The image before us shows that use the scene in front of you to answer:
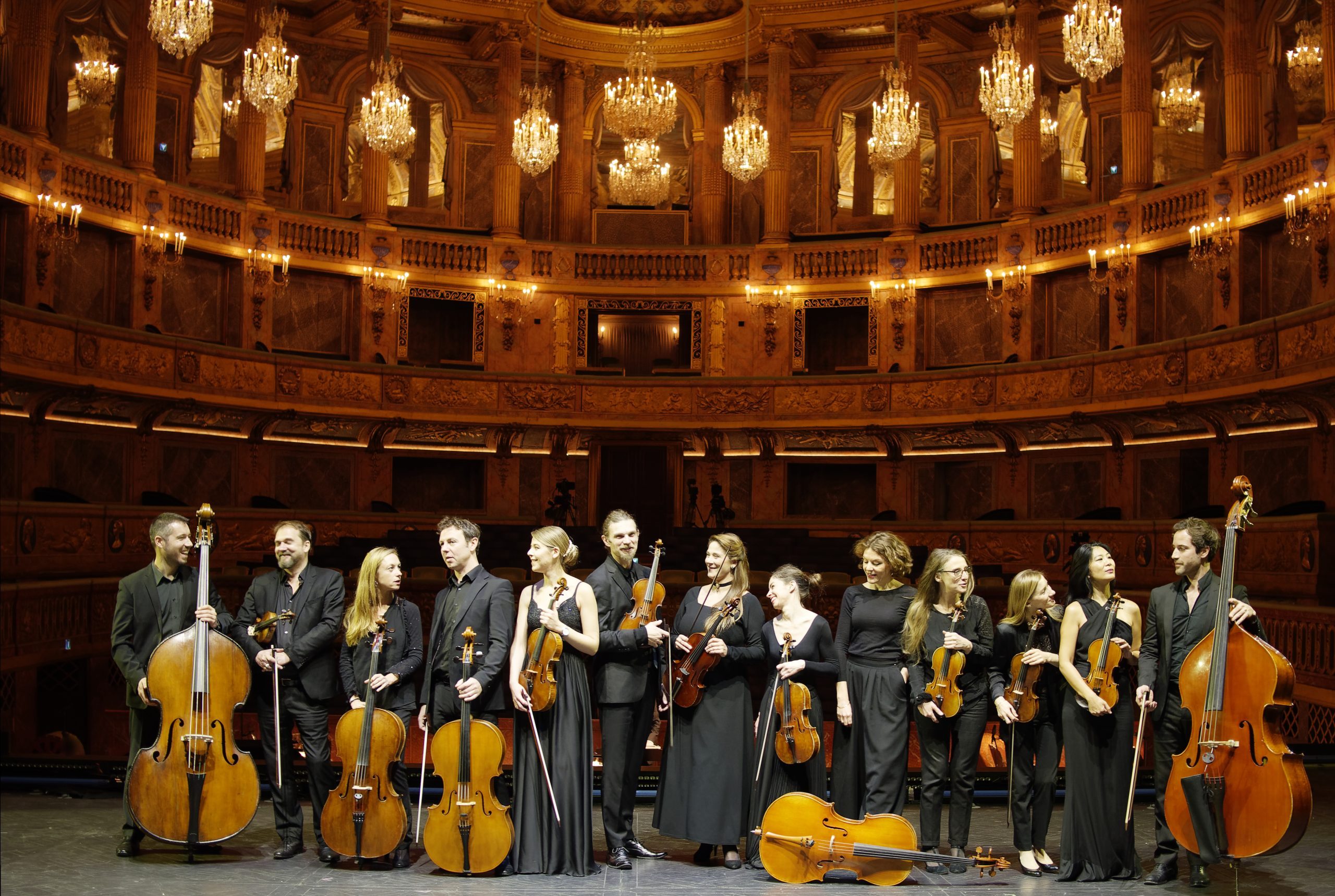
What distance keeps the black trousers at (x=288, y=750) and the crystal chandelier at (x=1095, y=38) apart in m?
10.2

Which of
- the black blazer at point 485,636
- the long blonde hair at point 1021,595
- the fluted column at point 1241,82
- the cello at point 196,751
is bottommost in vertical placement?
the cello at point 196,751

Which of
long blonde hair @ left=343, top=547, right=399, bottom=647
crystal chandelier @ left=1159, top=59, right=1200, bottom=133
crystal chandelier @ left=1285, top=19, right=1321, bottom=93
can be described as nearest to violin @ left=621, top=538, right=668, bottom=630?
long blonde hair @ left=343, top=547, right=399, bottom=647

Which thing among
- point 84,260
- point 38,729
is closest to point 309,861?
point 38,729

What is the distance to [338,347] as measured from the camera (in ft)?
69.8

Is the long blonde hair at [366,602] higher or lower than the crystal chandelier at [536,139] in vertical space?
lower

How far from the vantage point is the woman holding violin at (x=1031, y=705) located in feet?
18.8

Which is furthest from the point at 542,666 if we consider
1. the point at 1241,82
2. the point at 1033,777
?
the point at 1241,82

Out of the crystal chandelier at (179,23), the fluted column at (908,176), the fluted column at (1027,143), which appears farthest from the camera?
the fluted column at (908,176)

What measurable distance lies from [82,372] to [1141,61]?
52.6 feet

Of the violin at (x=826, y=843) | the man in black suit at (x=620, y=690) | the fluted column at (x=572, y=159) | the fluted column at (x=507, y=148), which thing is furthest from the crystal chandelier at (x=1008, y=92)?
the violin at (x=826, y=843)

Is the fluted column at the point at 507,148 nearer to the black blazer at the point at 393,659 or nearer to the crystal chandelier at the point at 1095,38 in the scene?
the crystal chandelier at the point at 1095,38

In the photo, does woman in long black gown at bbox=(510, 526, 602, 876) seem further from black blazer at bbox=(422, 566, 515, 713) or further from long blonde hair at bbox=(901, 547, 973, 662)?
long blonde hair at bbox=(901, 547, 973, 662)

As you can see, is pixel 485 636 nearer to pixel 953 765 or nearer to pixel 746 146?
pixel 953 765

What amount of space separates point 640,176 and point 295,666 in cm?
1426
